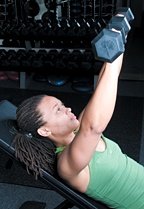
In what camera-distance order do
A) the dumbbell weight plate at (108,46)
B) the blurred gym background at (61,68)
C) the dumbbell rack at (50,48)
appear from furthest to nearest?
the dumbbell rack at (50,48) → the blurred gym background at (61,68) → the dumbbell weight plate at (108,46)

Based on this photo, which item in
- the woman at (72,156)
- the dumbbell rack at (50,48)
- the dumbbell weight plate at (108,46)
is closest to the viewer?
the dumbbell weight plate at (108,46)

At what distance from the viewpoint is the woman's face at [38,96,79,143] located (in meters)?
1.13

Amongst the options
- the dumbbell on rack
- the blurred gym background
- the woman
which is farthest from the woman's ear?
the blurred gym background

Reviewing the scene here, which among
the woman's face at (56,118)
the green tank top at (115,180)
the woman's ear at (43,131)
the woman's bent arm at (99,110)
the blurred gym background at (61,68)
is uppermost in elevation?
the woman's bent arm at (99,110)

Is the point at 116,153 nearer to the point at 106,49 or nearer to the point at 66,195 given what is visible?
the point at 66,195

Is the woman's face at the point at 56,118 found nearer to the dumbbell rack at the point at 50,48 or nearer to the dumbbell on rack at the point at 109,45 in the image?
the dumbbell on rack at the point at 109,45

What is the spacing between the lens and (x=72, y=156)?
1.04 meters

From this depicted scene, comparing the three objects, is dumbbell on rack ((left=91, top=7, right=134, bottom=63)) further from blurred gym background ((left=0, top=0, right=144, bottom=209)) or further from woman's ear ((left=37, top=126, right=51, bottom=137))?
blurred gym background ((left=0, top=0, right=144, bottom=209))

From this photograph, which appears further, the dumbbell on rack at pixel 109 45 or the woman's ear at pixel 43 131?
the woman's ear at pixel 43 131

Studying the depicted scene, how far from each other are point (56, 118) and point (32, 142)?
14cm

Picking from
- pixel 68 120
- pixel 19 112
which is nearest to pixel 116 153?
pixel 68 120

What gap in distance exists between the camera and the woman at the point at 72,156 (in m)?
1.09

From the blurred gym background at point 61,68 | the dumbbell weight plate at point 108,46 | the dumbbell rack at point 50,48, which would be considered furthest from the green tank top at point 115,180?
the dumbbell rack at point 50,48

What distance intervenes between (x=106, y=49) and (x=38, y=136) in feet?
1.36
